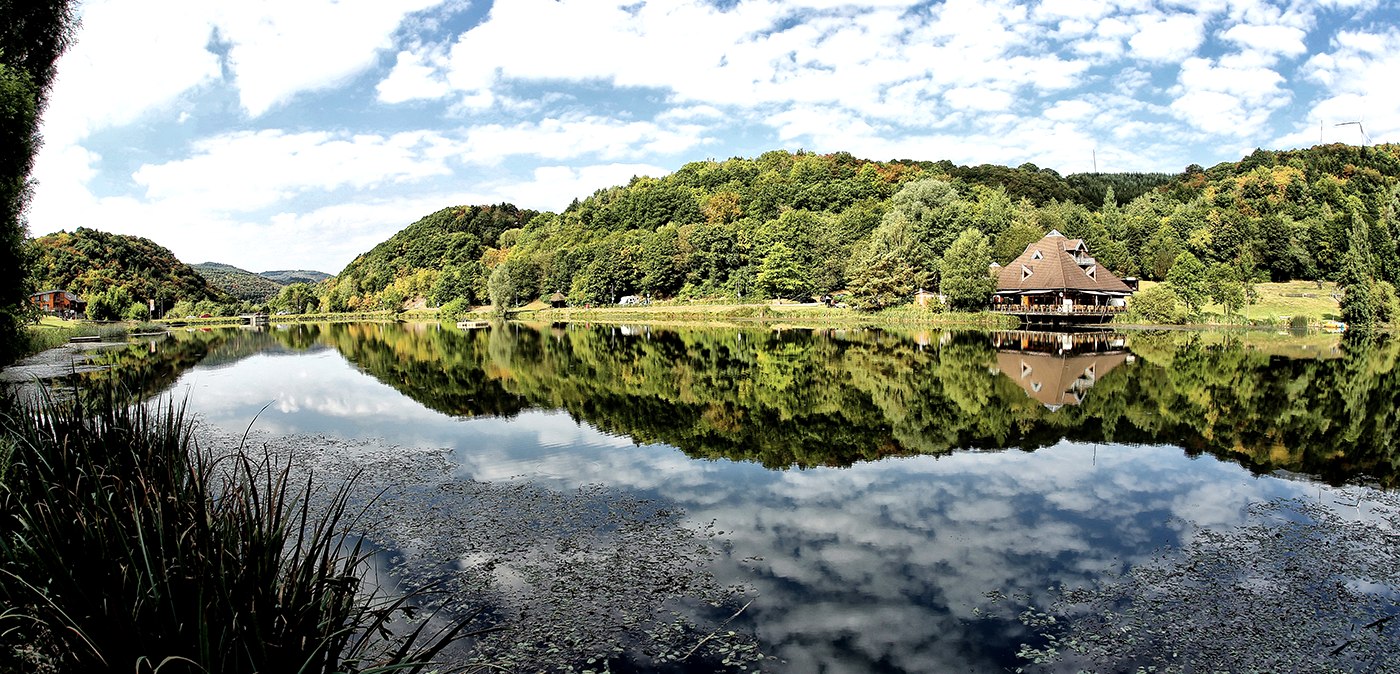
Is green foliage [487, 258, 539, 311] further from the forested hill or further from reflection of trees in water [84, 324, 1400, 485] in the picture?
reflection of trees in water [84, 324, 1400, 485]

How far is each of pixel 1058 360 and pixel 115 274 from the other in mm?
113900

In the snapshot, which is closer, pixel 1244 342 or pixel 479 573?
pixel 479 573

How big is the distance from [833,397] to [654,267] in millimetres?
68691

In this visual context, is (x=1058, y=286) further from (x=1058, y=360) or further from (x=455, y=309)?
(x=455, y=309)

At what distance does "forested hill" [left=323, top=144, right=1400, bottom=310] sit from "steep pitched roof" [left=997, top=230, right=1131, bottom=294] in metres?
4.21

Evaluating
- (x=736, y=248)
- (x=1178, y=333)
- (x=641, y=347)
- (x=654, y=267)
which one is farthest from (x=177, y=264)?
(x=1178, y=333)

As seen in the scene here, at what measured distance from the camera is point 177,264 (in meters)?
126

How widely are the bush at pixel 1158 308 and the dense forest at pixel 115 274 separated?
102m

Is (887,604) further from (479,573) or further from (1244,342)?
(1244,342)

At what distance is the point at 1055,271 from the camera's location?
5562cm

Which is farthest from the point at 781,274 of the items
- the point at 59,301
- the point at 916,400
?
the point at 59,301

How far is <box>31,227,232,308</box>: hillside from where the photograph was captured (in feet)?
294

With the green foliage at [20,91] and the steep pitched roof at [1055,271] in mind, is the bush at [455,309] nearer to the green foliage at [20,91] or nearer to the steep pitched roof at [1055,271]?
the steep pitched roof at [1055,271]

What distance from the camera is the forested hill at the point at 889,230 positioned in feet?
212
